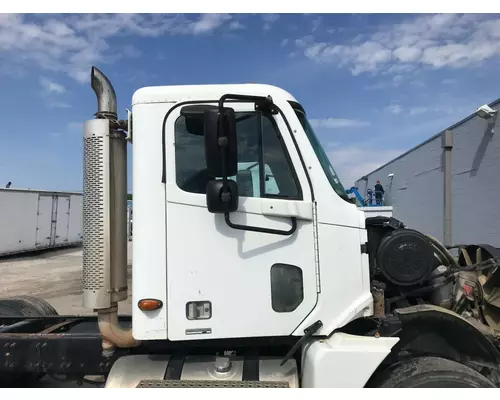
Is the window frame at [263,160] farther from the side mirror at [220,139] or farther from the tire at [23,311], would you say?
the tire at [23,311]

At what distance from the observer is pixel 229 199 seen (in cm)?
235

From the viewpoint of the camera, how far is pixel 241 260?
256 cm

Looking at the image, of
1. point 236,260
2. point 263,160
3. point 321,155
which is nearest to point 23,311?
point 236,260

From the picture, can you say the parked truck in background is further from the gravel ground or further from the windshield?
the gravel ground

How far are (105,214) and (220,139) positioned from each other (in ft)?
3.44

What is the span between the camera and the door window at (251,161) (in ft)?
8.56

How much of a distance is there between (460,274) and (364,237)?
1297 millimetres

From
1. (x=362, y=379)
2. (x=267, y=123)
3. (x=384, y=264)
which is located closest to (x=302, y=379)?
(x=362, y=379)

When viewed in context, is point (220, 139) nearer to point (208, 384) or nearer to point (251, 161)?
point (251, 161)

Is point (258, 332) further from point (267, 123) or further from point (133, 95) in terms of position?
point (133, 95)

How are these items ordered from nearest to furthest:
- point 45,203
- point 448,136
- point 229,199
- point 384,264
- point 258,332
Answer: point 229,199
point 258,332
point 384,264
point 448,136
point 45,203

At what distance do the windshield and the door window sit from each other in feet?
0.72

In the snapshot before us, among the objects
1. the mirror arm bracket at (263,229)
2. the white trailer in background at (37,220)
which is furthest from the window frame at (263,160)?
the white trailer in background at (37,220)

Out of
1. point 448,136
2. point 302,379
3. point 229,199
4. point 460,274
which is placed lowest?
point 302,379
